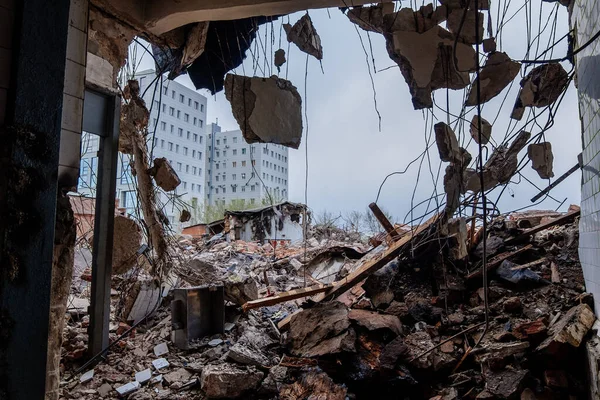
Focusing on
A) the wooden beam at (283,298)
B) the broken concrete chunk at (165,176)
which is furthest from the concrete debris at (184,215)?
the wooden beam at (283,298)

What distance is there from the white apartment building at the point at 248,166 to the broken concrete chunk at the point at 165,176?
45 centimetres

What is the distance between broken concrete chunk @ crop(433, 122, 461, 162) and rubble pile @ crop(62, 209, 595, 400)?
481 mm

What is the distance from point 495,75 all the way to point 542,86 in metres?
0.27

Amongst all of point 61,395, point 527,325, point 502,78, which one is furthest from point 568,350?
point 61,395

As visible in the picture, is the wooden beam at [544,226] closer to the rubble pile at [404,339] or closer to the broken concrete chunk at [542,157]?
the rubble pile at [404,339]

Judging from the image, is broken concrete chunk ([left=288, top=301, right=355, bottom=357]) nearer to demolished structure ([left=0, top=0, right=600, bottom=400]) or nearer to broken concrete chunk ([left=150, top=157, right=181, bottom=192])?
demolished structure ([left=0, top=0, right=600, bottom=400])

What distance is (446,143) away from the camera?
167cm

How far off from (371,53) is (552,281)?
2.34 meters

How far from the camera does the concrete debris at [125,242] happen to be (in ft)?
10.0

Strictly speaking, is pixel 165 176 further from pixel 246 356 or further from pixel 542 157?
pixel 542 157

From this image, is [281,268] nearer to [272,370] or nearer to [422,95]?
[272,370]

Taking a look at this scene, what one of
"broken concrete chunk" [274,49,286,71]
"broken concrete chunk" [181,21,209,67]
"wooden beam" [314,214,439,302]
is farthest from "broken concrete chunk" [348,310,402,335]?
"broken concrete chunk" [181,21,209,67]

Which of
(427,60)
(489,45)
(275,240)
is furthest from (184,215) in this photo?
(489,45)

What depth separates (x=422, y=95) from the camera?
5.42ft
